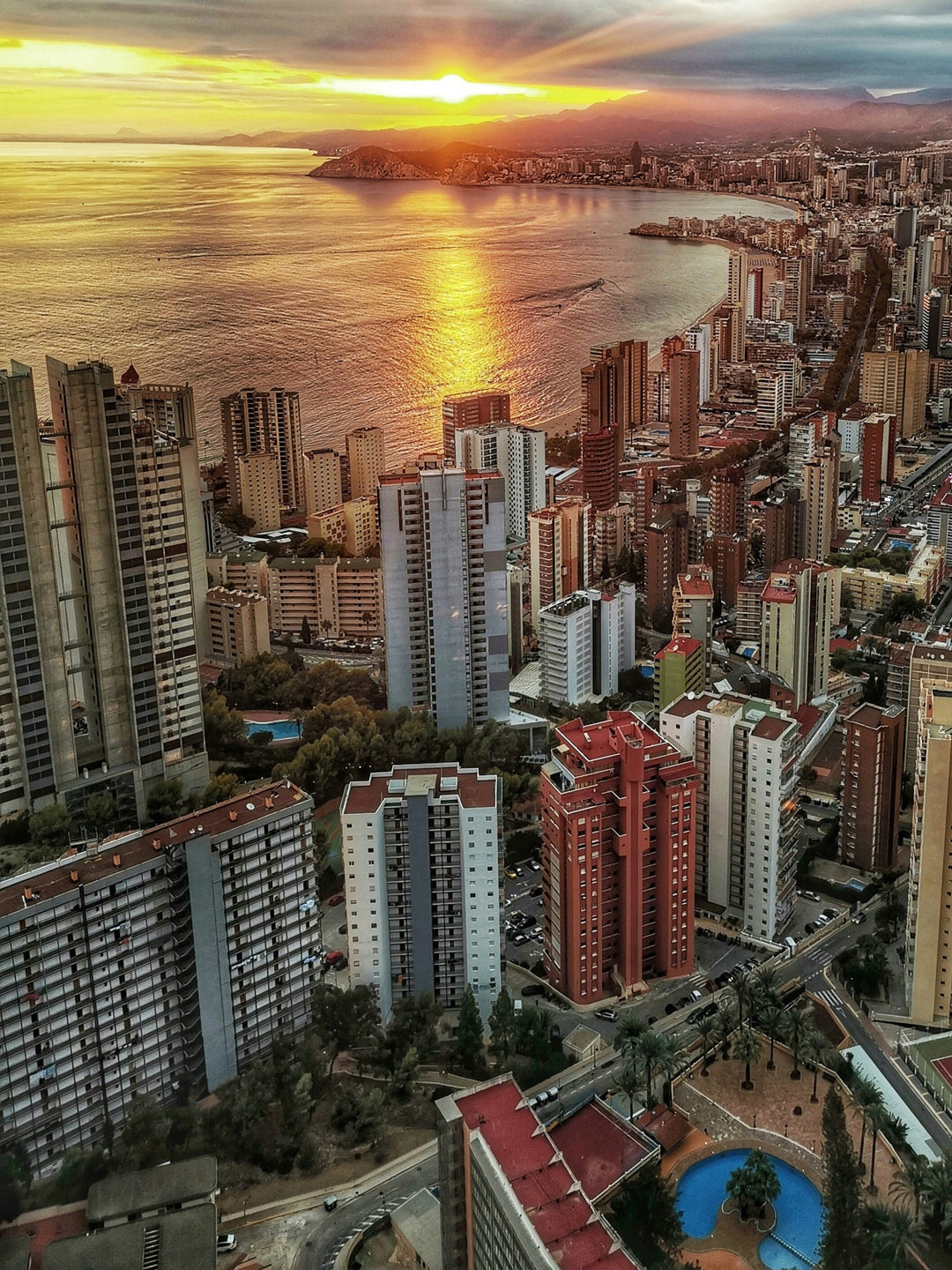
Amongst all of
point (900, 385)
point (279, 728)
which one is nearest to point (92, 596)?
point (279, 728)

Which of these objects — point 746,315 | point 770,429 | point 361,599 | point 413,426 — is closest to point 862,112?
point 746,315

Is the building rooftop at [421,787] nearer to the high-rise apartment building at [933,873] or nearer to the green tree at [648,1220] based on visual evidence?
the green tree at [648,1220]

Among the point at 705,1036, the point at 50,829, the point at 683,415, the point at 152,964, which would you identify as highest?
the point at 683,415

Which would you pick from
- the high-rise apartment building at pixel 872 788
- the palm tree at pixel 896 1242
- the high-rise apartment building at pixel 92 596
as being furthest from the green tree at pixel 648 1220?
the high-rise apartment building at pixel 92 596

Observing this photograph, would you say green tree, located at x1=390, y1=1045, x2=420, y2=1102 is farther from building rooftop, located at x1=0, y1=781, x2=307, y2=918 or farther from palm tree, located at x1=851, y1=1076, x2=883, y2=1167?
palm tree, located at x1=851, y1=1076, x2=883, y2=1167

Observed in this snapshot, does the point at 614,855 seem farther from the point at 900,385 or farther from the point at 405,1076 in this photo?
the point at 900,385
